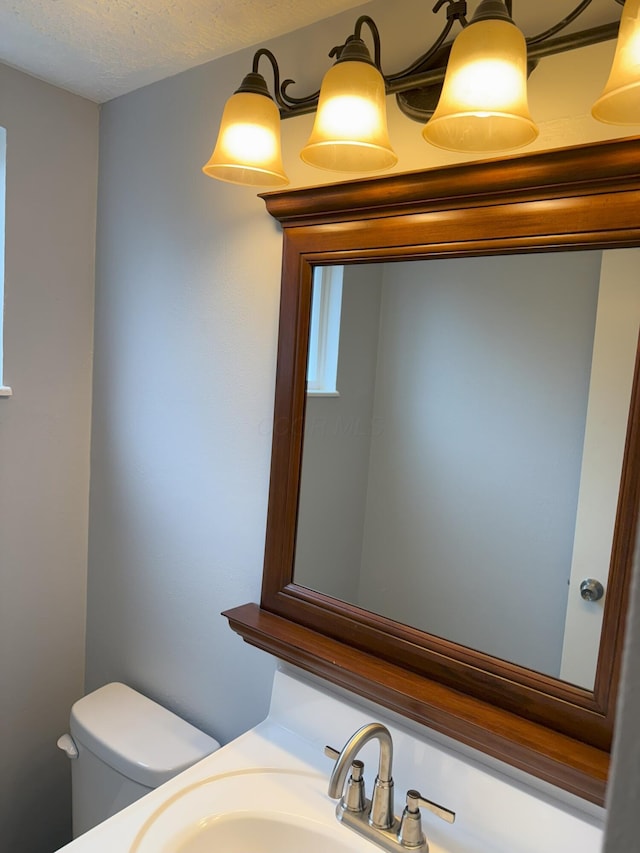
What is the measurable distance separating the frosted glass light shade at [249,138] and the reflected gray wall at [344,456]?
25 cm

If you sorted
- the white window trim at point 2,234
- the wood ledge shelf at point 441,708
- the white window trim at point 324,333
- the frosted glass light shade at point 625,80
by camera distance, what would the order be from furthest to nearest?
the white window trim at point 2,234, the white window trim at point 324,333, the wood ledge shelf at point 441,708, the frosted glass light shade at point 625,80

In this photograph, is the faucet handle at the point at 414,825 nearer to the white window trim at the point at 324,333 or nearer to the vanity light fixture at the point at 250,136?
the white window trim at the point at 324,333

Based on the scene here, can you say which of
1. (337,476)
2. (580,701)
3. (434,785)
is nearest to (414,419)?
(337,476)

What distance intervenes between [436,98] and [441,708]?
1.02 m

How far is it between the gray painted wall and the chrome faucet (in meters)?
1.06

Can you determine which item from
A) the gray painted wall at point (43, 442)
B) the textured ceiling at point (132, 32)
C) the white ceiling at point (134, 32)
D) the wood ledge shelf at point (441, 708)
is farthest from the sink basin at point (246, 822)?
the textured ceiling at point (132, 32)

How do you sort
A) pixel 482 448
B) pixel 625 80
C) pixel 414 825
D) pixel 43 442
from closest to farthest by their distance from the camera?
pixel 625 80 < pixel 414 825 < pixel 482 448 < pixel 43 442

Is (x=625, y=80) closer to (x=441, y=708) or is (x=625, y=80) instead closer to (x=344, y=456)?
(x=344, y=456)

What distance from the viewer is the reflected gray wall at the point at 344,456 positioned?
1117 millimetres

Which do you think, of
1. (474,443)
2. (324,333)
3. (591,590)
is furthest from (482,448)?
(324,333)

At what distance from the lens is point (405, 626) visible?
3.45 feet

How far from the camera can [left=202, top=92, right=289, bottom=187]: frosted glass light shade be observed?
40.8 inches

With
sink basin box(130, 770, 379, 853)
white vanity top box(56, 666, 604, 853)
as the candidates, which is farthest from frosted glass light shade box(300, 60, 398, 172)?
sink basin box(130, 770, 379, 853)

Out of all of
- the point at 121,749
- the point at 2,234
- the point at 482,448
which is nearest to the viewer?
the point at 482,448
